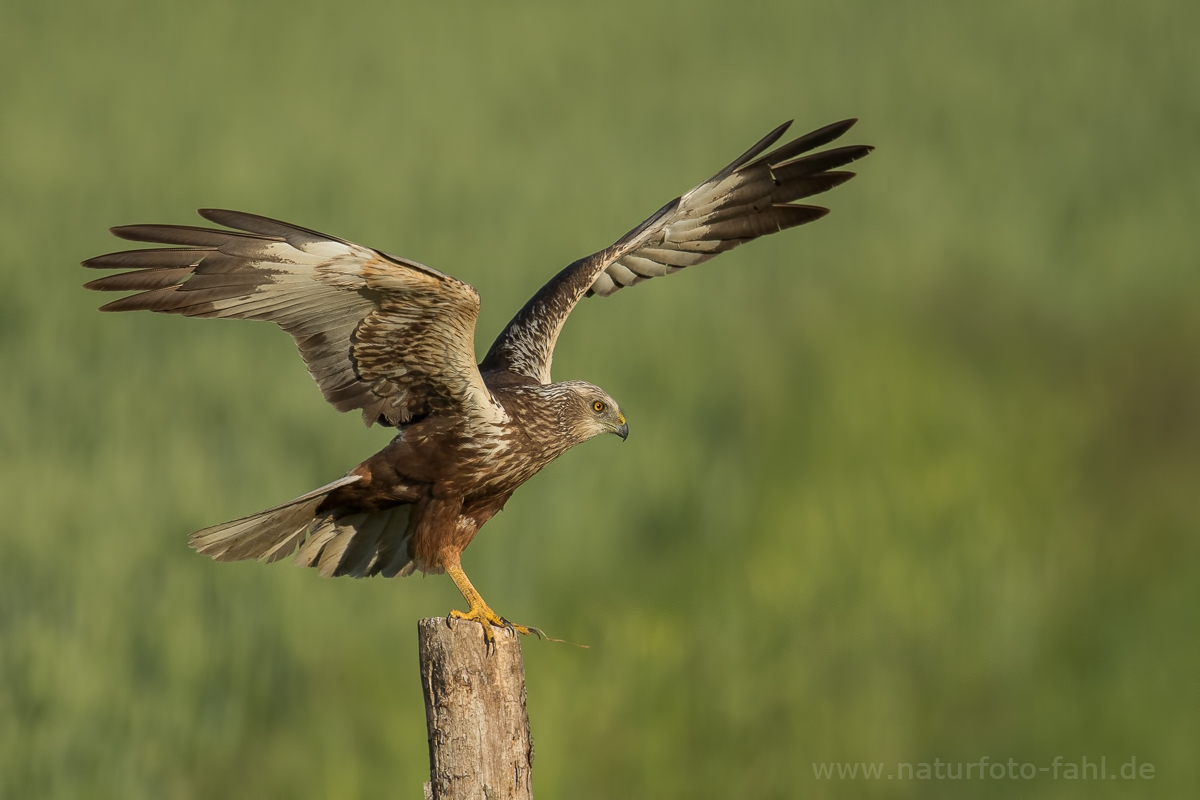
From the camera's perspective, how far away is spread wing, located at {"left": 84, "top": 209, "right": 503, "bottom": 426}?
13.0 feet

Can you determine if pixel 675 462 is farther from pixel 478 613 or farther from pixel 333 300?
pixel 333 300

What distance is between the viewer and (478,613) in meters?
4.17

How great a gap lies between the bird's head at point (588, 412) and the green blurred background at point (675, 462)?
1.22 m

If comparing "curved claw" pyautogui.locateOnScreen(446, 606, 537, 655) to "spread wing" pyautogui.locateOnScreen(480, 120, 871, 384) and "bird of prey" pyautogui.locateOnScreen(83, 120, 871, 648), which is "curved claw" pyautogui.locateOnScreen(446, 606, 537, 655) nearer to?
"bird of prey" pyautogui.locateOnScreen(83, 120, 871, 648)

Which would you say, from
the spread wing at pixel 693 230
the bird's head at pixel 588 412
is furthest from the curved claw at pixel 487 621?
the spread wing at pixel 693 230

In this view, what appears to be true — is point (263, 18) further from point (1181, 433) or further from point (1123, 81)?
point (1181, 433)

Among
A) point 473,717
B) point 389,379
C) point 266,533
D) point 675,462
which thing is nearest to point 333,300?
point 389,379

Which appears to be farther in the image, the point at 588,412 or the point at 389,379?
the point at 588,412

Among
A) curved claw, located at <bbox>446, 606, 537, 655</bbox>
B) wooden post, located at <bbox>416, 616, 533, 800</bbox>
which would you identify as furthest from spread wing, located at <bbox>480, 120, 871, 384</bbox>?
wooden post, located at <bbox>416, 616, 533, 800</bbox>

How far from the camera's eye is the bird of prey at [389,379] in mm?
4027

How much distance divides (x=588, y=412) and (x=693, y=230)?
4.42 ft

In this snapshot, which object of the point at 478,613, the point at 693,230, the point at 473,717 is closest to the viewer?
the point at 473,717

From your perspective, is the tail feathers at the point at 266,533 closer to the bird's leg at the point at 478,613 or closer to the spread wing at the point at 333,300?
the spread wing at the point at 333,300

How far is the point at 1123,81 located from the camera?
412 inches
